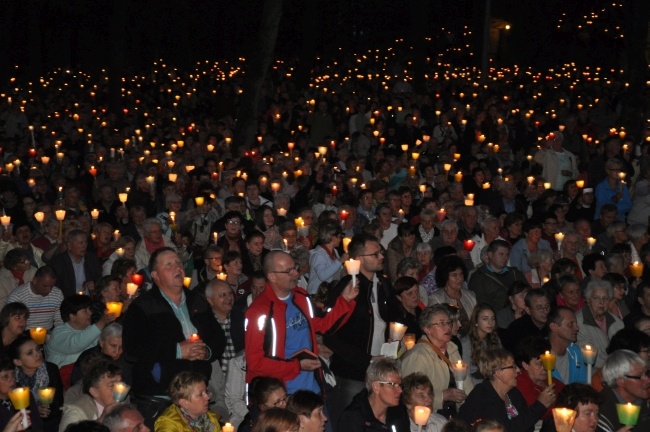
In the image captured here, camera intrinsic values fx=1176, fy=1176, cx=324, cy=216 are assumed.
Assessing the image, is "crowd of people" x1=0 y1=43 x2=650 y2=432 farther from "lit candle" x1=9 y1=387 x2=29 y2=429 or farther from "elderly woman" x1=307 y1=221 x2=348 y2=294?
"lit candle" x1=9 y1=387 x2=29 y2=429

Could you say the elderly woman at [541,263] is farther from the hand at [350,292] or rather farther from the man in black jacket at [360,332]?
the hand at [350,292]

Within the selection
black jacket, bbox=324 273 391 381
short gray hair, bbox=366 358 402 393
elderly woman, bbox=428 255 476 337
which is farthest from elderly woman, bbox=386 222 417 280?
short gray hair, bbox=366 358 402 393

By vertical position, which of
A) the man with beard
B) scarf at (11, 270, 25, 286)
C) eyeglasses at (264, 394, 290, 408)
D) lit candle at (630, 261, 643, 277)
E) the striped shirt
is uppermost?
eyeglasses at (264, 394, 290, 408)

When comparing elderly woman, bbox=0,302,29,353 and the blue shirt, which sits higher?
the blue shirt

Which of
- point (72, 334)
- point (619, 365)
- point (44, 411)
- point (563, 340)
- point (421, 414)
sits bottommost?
point (563, 340)

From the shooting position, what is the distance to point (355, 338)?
7266 mm

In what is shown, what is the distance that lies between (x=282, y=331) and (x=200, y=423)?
0.80 metres

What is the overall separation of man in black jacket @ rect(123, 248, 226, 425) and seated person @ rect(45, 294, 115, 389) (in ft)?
5.10

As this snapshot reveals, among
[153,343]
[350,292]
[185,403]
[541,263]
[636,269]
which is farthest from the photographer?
[541,263]

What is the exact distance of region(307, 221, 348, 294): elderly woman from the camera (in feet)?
31.0

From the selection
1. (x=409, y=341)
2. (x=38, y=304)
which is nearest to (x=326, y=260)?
(x=409, y=341)

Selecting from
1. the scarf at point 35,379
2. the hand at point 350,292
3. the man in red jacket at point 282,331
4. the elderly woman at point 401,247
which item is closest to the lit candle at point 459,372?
the hand at point 350,292

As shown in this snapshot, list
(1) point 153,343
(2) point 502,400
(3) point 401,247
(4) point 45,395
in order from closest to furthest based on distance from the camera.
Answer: (1) point 153,343
(2) point 502,400
(4) point 45,395
(3) point 401,247

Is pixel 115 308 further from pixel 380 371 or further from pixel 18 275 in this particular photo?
pixel 380 371
